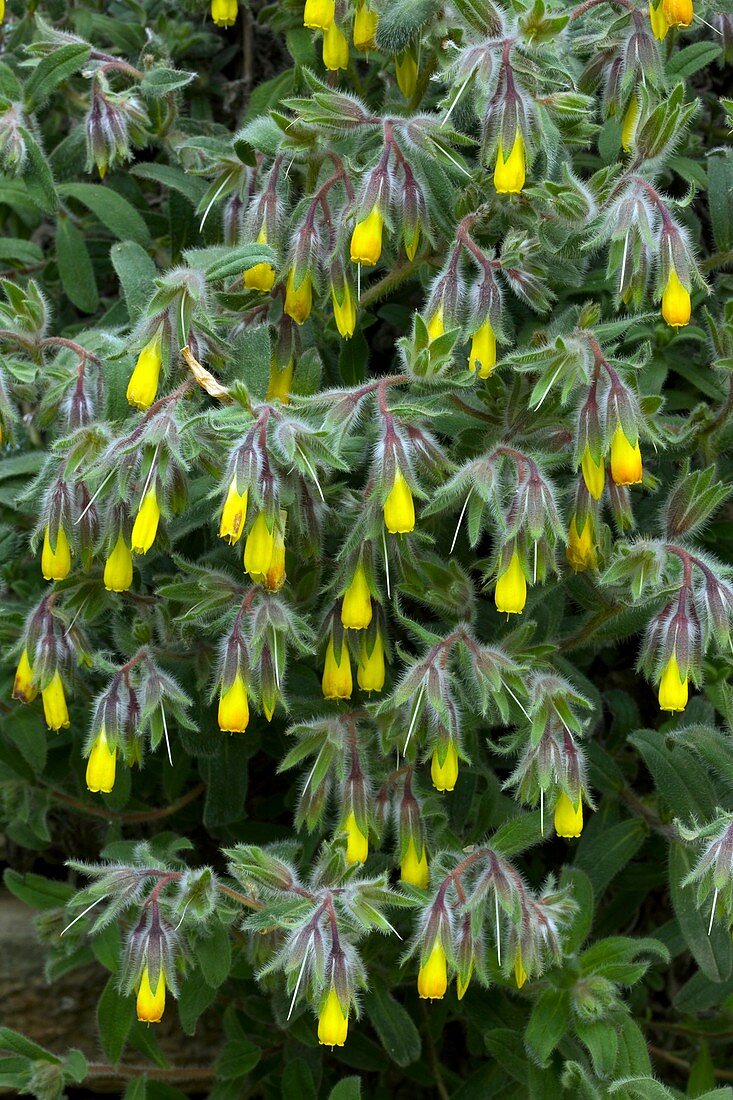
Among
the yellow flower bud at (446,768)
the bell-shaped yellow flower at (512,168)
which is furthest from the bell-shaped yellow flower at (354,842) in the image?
the bell-shaped yellow flower at (512,168)

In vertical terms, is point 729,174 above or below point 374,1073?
above

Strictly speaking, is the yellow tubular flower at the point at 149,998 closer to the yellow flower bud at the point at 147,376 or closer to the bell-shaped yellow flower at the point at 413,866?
the bell-shaped yellow flower at the point at 413,866

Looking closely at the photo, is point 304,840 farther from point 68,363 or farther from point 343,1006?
point 68,363

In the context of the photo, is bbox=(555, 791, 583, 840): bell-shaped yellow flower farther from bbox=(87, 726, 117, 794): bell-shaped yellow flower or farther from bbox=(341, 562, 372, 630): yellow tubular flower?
bbox=(87, 726, 117, 794): bell-shaped yellow flower

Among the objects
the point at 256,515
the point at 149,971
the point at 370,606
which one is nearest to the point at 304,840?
the point at 149,971

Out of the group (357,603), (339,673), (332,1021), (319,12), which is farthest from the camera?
(319,12)

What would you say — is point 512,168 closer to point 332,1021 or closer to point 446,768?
point 446,768

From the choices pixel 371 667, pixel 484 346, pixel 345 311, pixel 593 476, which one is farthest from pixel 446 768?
pixel 345 311

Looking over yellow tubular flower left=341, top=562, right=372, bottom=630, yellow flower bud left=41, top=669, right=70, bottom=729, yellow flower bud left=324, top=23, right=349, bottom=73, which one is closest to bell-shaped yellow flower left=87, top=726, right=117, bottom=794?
yellow flower bud left=41, top=669, right=70, bottom=729
